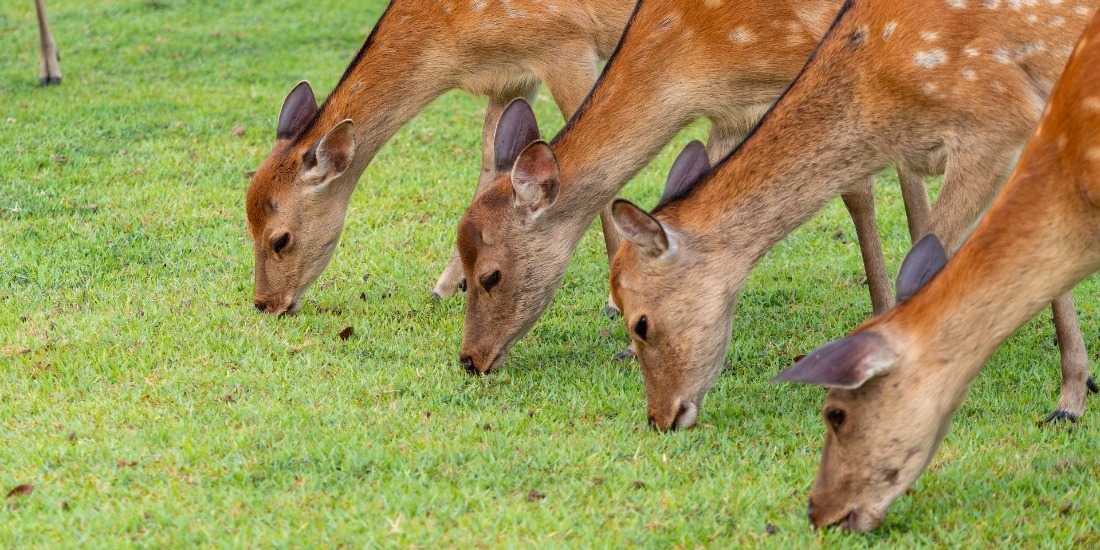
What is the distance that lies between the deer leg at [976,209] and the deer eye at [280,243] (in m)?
3.24

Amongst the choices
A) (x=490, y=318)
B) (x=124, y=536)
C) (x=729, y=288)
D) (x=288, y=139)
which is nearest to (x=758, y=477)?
(x=729, y=288)

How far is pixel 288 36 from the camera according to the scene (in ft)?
45.0

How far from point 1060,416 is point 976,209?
0.94 meters

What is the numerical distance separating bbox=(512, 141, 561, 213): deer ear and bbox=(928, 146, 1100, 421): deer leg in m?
1.62

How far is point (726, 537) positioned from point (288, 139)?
3.71m

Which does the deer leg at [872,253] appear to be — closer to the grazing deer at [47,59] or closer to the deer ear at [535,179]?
the deer ear at [535,179]

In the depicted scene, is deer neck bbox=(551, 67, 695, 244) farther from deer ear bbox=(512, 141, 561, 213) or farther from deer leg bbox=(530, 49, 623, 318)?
deer leg bbox=(530, 49, 623, 318)

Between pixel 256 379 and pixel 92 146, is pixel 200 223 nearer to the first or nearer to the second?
pixel 92 146

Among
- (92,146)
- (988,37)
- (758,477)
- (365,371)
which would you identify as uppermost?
(988,37)

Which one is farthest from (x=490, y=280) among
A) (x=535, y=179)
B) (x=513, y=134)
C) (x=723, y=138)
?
(x=723, y=138)

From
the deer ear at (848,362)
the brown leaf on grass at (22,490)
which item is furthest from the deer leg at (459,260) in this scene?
the deer ear at (848,362)

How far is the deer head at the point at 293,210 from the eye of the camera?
6.89m

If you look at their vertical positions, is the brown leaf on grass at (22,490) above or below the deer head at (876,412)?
below

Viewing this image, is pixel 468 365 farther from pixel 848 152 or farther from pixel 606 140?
pixel 848 152
